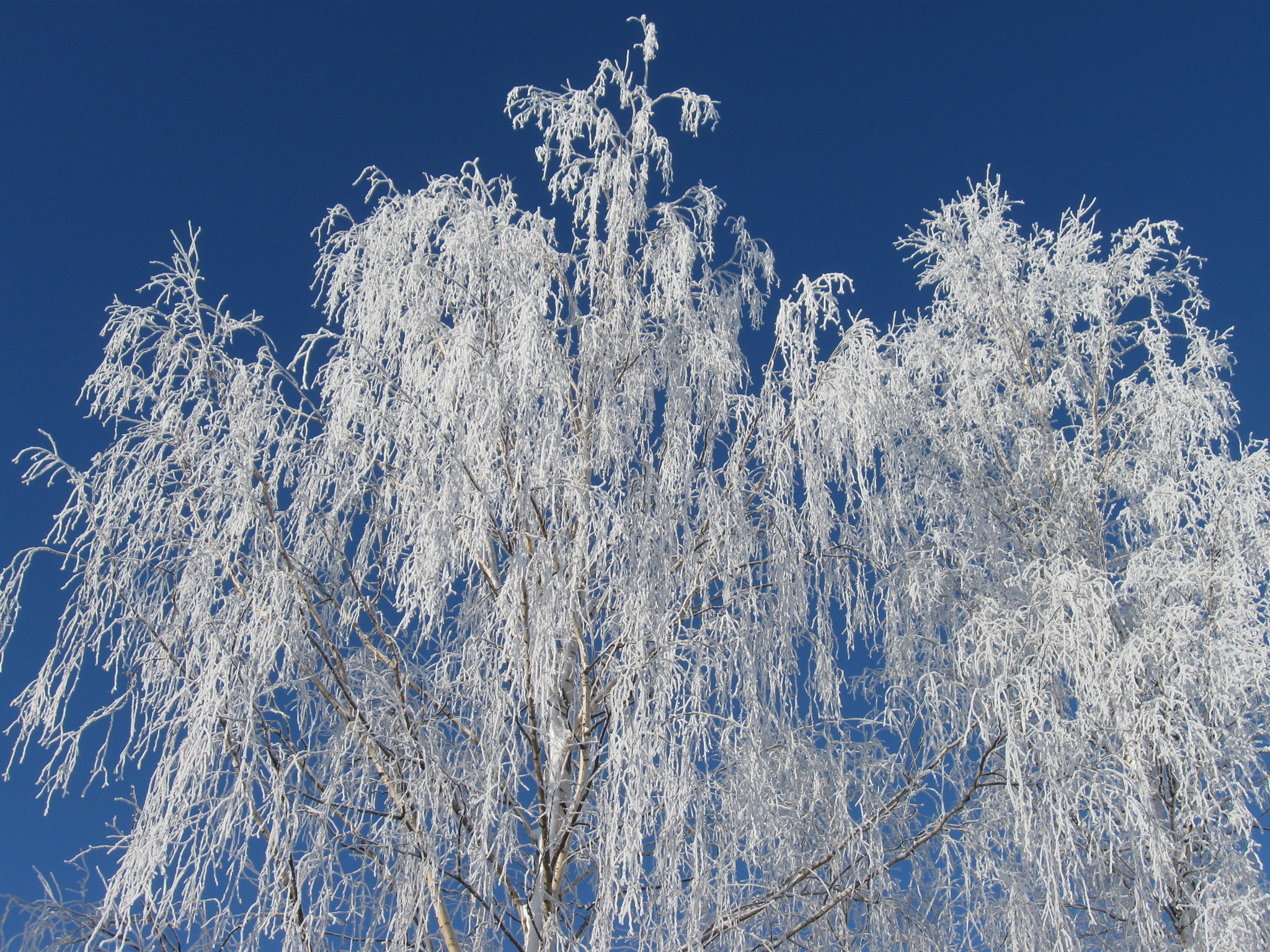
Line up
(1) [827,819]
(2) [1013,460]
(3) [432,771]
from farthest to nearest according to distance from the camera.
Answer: (2) [1013,460]
(1) [827,819]
(3) [432,771]

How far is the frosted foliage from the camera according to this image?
3395 mm

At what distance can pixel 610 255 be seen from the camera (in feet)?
17.4

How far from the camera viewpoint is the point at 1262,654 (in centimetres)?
471

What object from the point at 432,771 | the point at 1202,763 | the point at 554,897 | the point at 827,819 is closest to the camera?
the point at 432,771

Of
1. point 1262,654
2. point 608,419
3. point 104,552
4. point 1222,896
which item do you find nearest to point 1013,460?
point 1262,654

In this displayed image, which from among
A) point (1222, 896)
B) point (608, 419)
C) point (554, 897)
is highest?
point (608, 419)

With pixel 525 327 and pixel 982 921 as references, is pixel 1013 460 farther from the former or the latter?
pixel 525 327

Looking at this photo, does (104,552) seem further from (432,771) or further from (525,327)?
(525,327)

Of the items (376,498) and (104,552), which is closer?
(104,552)

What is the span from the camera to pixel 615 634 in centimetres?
416

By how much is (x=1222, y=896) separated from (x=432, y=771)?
3721 mm

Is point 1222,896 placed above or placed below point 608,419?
below

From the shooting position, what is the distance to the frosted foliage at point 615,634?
3.39 m

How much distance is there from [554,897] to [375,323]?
2.65 m
